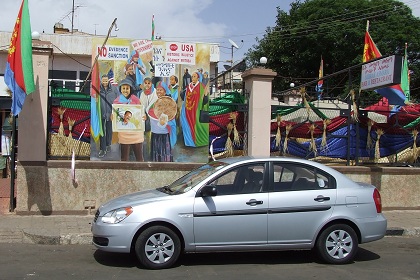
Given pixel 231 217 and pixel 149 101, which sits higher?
pixel 149 101

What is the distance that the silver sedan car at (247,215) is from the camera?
6.62 metres

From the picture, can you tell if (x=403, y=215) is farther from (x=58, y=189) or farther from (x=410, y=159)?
(x=58, y=189)

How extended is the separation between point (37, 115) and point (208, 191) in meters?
5.20

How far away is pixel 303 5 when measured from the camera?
3959cm

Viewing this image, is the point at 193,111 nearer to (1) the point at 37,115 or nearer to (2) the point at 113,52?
(2) the point at 113,52

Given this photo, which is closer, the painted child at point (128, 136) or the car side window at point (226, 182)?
the car side window at point (226, 182)

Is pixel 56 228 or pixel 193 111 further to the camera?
pixel 193 111

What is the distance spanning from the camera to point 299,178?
7234 millimetres

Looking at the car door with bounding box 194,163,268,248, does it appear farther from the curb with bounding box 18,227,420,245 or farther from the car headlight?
the curb with bounding box 18,227,420,245

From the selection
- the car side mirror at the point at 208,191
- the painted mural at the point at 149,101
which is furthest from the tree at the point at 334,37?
the car side mirror at the point at 208,191

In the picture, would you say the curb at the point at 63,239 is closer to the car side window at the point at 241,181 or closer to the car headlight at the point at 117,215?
the car headlight at the point at 117,215

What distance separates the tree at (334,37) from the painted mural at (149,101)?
82.1ft

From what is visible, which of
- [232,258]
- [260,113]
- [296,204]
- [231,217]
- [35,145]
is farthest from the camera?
[260,113]

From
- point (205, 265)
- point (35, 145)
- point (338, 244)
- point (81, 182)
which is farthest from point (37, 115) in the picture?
point (338, 244)
